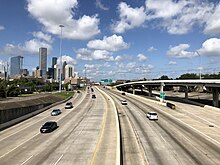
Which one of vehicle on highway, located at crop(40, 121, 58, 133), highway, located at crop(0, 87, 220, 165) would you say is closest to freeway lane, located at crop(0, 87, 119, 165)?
highway, located at crop(0, 87, 220, 165)

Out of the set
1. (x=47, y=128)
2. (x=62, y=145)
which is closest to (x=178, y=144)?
(x=62, y=145)

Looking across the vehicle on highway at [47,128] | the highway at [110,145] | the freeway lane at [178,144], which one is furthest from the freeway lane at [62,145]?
the freeway lane at [178,144]

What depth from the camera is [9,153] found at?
992 inches

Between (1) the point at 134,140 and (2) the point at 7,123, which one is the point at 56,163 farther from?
(2) the point at 7,123

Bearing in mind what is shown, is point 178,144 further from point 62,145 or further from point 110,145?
point 62,145

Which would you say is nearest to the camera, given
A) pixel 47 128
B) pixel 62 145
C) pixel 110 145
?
pixel 110 145

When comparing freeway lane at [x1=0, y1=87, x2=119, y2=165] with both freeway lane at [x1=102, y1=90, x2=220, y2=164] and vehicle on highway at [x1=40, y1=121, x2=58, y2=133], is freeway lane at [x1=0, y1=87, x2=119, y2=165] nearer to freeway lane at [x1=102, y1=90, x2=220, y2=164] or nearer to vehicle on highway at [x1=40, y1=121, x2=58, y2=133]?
vehicle on highway at [x1=40, y1=121, x2=58, y2=133]

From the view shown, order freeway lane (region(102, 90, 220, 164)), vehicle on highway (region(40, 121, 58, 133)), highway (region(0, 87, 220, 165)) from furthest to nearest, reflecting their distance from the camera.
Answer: vehicle on highway (region(40, 121, 58, 133)), freeway lane (region(102, 90, 220, 164)), highway (region(0, 87, 220, 165))

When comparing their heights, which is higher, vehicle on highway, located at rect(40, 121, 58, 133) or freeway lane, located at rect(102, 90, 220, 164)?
vehicle on highway, located at rect(40, 121, 58, 133)

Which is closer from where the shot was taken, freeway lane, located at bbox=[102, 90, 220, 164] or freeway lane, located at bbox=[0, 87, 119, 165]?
freeway lane, located at bbox=[0, 87, 119, 165]

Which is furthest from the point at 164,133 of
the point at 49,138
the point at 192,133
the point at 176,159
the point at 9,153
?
the point at 9,153

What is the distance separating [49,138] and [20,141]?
356 cm

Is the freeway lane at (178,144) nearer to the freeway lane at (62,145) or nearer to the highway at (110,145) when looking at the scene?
the highway at (110,145)

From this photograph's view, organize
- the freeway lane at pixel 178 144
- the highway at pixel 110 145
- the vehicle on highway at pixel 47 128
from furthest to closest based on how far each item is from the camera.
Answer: the vehicle on highway at pixel 47 128 < the freeway lane at pixel 178 144 < the highway at pixel 110 145
